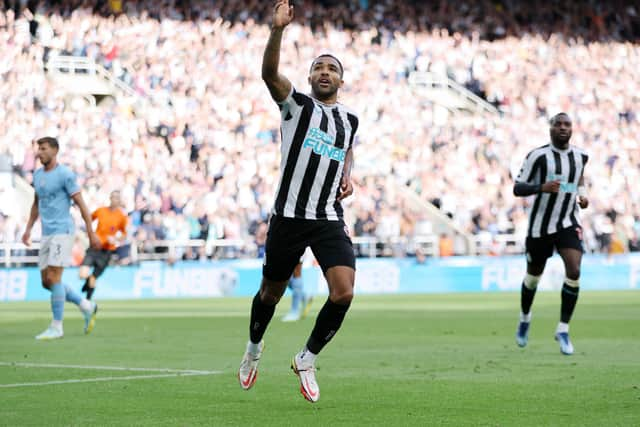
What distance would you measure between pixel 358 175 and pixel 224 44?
19.3ft

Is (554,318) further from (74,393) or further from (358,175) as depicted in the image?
(358,175)

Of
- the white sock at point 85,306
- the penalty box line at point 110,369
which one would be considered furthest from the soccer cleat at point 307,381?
the white sock at point 85,306

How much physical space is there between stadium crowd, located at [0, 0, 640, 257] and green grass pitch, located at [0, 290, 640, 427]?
1338 cm

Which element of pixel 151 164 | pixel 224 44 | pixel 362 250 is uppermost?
pixel 224 44

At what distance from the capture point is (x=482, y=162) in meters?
37.2

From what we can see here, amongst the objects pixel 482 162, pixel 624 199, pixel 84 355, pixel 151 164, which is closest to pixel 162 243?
pixel 151 164

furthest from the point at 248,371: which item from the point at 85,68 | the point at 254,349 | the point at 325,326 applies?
the point at 85,68

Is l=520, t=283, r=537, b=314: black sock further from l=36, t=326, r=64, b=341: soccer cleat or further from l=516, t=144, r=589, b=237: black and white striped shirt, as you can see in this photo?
l=36, t=326, r=64, b=341: soccer cleat

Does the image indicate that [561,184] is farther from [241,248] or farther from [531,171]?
[241,248]

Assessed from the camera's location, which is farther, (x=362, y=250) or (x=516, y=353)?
(x=362, y=250)

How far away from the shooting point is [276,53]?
750 centimetres

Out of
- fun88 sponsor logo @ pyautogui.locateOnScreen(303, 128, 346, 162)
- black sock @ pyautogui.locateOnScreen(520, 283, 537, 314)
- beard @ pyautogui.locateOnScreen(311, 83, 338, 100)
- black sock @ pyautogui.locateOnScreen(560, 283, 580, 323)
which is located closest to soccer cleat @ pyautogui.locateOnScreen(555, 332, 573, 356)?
black sock @ pyautogui.locateOnScreen(560, 283, 580, 323)

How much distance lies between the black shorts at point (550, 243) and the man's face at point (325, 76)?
16.5 feet

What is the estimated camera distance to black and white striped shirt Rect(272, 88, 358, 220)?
8195mm
